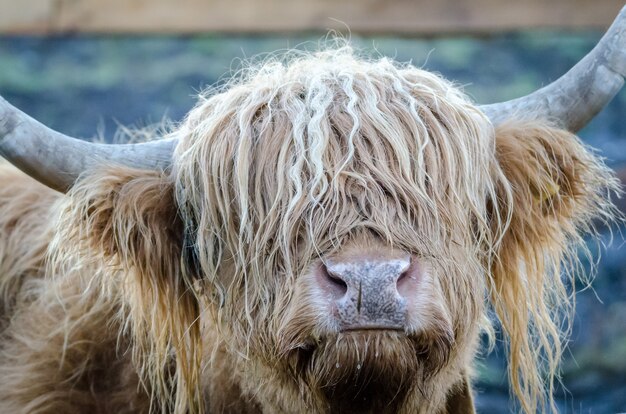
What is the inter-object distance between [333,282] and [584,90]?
106 centimetres

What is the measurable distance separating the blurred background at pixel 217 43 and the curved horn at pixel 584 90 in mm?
3959

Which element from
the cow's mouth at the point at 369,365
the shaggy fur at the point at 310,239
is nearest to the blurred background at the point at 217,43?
the shaggy fur at the point at 310,239

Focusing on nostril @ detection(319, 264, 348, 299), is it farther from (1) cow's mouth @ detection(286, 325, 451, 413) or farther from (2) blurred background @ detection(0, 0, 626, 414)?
(2) blurred background @ detection(0, 0, 626, 414)

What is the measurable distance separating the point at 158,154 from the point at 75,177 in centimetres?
28

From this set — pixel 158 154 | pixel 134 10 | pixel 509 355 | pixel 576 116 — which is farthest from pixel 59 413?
pixel 134 10

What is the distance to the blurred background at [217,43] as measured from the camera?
750 centimetres

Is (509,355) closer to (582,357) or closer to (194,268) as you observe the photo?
(194,268)

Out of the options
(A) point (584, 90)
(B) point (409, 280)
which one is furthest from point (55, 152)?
(A) point (584, 90)

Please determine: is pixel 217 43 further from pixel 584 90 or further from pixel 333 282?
pixel 333 282

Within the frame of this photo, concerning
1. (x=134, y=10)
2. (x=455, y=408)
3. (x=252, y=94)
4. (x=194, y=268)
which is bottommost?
(x=455, y=408)

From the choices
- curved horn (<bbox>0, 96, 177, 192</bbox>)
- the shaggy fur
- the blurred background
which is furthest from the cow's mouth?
the blurred background

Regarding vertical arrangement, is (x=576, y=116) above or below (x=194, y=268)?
above

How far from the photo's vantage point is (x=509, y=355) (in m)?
3.50

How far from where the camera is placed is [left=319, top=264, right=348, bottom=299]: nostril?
8.79 feet
